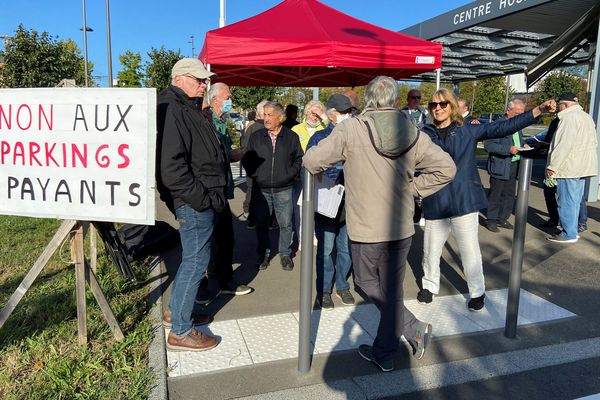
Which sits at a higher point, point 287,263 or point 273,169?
point 273,169

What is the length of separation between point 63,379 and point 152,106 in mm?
1740

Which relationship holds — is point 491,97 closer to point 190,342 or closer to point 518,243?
point 518,243

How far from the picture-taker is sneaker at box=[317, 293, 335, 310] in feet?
13.3

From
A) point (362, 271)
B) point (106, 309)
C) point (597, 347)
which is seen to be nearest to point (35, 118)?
point (106, 309)

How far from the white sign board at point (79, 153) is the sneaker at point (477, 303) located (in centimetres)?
276

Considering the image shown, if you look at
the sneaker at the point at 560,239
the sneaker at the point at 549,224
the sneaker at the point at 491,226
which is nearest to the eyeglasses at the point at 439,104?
the sneaker at the point at 560,239

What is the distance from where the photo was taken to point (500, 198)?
6.91 meters

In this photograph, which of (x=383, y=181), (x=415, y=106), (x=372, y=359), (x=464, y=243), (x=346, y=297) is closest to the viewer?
(x=383, y=181)

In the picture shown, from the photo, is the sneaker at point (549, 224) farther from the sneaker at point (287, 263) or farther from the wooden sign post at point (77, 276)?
the wooden sign post at point (77, 276)

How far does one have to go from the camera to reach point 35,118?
2953 millimetres

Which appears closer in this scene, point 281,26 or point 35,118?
point 35,118

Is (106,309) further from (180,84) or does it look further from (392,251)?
(392,251)

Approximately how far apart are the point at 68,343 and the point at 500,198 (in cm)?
594

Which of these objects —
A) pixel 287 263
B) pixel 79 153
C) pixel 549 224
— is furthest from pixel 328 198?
pixel 549 224
